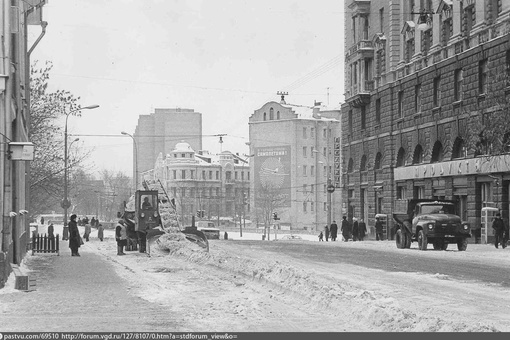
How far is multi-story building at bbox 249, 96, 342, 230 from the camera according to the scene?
142 metres

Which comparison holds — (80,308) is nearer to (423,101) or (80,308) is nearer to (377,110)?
(423,101)

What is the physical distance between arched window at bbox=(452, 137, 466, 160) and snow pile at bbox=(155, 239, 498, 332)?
26.8 metres

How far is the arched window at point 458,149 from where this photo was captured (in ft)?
170

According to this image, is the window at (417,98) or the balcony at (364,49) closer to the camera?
the window at (417,98)

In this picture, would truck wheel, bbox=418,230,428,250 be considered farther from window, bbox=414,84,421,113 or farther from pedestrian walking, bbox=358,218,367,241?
pedestrian walking, bbox=358,218,367,241

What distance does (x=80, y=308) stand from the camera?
1712 cm

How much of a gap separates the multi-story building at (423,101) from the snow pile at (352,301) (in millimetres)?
18199

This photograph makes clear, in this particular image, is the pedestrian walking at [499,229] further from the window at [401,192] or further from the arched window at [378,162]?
the arched window at [378,162]

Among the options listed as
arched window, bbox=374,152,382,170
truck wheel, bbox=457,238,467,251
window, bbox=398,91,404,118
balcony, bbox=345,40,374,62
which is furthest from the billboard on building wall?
truck wheel, bbox=457,238,467,251

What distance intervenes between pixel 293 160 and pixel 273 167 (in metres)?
3.79

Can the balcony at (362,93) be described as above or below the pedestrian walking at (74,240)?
above

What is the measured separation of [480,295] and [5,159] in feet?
35.8

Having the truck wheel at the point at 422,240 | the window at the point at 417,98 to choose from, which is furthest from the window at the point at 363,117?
the truck wheel at the point at 422,240

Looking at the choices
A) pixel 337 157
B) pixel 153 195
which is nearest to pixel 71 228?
pixel 153 195
